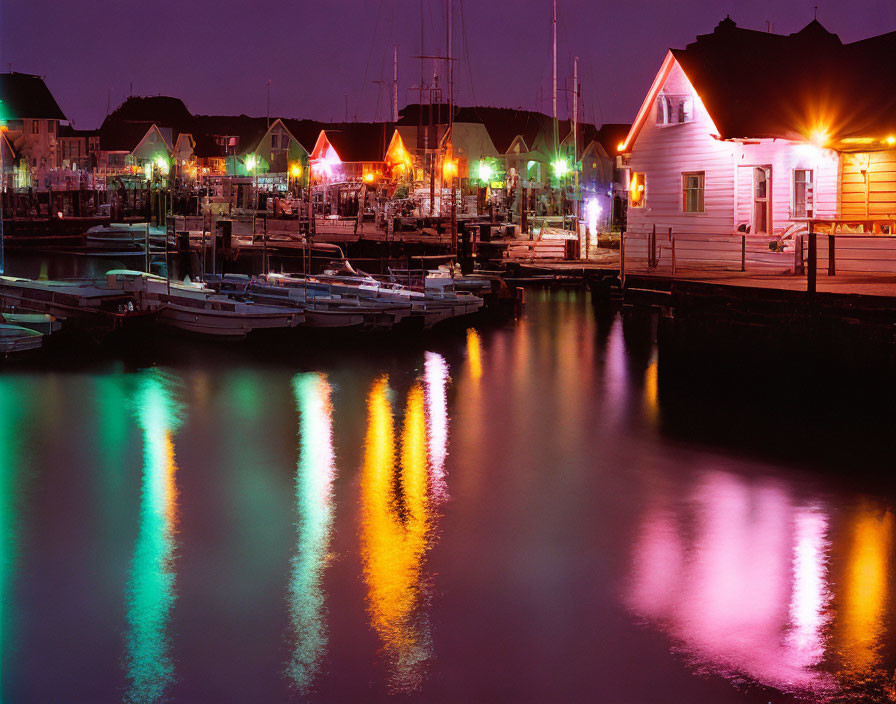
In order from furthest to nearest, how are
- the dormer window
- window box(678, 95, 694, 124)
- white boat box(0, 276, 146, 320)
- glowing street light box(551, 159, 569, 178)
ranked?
glowing street light box(551, 159, 569, 178) → the dormer window → window box(678, 95, 694, 124) → white boat box(0, 276, 146, 320)

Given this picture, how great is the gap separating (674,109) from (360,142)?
8861 centimetres

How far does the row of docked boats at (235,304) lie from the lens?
34375 mm

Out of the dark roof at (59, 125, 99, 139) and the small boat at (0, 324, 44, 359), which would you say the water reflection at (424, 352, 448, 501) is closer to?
the small boat at (0, 324, 44, 359)

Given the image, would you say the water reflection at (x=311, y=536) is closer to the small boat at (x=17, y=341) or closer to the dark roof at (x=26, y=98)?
the small boat at (x=17, y=341)

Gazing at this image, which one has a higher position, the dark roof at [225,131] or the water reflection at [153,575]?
the dark roof at [225,131]

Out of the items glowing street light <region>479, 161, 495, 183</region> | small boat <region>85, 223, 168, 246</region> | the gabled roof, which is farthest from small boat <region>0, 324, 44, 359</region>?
glowing street light <region>479, 161, 495, 183</region>

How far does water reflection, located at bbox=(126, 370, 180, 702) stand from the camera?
1158cm

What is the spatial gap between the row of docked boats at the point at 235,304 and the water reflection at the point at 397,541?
446 inches

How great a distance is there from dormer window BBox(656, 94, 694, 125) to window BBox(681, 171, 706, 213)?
75.1 inches

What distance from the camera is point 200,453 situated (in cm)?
2133

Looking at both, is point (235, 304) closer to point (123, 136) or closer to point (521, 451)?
point (521, 451)

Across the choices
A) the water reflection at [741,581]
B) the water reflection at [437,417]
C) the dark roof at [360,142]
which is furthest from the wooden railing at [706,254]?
the dark roof at [360,142]

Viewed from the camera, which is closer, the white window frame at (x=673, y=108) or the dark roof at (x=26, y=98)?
the white window frame at (x=673, y=108)

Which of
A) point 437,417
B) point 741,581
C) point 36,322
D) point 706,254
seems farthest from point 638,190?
point 741,581
